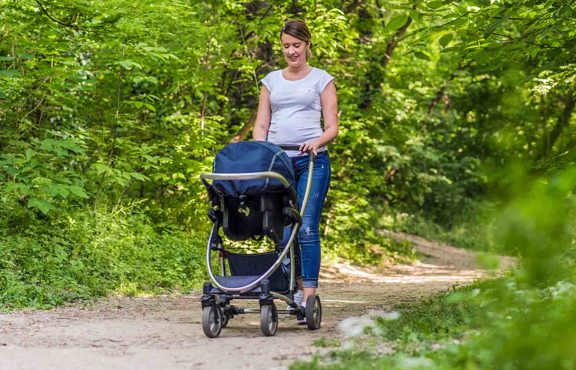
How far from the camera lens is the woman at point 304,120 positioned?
18.9ft

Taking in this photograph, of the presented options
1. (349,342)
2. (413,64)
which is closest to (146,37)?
(349,342)

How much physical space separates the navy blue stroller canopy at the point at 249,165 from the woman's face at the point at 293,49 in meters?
0.89

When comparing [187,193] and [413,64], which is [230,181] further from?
[413,64]

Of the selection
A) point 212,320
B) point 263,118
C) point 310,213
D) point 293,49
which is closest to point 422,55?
point 293,49

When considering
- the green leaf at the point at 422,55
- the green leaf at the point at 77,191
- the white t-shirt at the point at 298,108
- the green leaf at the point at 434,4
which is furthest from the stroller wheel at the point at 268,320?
the green leaf at the point at 77,191

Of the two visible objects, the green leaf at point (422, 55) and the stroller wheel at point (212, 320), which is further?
the green leaf at point (422, 55)

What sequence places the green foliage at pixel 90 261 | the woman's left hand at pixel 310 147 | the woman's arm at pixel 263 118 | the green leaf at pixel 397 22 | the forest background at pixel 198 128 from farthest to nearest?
the green foliage at pixel 90 261 < the woman's arm at pixel 263 118 < the green leaf at pixel 397 22 < the woman's left hand at pixel 310 147 < the forest background at pixel 198 128

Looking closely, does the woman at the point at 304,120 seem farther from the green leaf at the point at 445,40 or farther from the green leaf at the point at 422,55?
the green leaf at the point at 445,40

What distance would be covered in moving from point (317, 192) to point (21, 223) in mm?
4166

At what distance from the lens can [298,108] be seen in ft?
19.2

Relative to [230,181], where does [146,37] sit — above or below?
above

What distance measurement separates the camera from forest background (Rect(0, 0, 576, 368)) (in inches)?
78.5

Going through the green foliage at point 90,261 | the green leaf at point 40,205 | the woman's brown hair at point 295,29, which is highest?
the woman's brown hair at point 295,29

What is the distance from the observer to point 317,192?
19.0 ft
